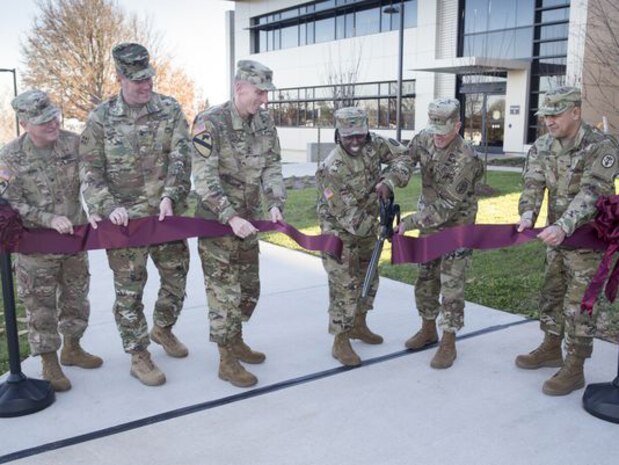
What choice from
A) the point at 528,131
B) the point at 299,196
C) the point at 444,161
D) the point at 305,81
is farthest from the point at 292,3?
the point at 444,161

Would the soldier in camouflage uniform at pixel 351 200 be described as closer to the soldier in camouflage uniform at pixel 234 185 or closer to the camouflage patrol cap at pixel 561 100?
the soldier in camouflage uniform at pixel 234 185

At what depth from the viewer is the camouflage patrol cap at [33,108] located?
3.88m

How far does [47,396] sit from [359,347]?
225cm

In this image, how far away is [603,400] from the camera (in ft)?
12.2

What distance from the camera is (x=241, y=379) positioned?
13.6 feet

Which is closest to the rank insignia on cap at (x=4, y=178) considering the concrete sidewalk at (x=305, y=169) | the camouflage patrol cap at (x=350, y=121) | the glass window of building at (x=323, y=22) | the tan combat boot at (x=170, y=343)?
the tan combat boot at (x=170, y=343)

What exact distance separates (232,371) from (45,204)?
1.65 metres

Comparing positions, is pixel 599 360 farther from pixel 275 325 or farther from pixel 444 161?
pixel 275 325

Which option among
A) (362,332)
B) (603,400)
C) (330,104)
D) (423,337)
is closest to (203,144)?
(362,332)

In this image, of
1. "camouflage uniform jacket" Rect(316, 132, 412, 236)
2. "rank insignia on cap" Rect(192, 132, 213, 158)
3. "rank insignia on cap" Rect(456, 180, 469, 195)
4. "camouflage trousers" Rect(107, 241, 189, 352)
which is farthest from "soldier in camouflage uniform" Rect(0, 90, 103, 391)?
"rank insignia on cap" Rect(456, 180, 469, 195)

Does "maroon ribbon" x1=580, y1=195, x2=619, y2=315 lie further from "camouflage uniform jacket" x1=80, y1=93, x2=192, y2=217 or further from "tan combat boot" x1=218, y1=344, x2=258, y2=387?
"camouflage uniform jacket" x1=80, y1=93, x2=192, y2=217

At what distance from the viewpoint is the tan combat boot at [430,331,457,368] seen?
14.5 ft

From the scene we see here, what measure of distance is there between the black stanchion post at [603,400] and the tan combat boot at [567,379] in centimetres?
13

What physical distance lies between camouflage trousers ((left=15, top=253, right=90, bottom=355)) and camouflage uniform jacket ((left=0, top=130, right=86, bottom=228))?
10.4 inches
